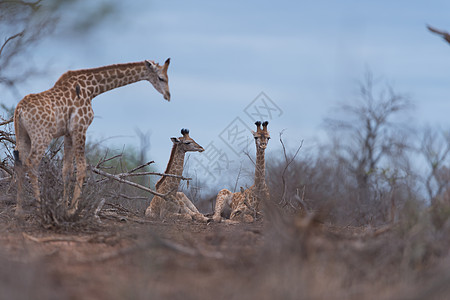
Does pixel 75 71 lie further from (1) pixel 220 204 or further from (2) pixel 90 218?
(1) pixel 220 204

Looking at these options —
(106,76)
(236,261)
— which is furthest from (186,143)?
(236,261)

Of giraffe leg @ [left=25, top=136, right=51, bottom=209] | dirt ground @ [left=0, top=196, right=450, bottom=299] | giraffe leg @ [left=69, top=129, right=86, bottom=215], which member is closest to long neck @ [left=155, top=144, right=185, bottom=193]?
giraffe leg @ [left=69, top=129, right=86, bottom=215]

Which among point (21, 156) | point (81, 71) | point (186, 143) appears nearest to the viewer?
point (21, 156)

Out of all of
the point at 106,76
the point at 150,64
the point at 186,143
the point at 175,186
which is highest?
the point at 150,64

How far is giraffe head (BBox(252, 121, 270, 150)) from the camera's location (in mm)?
10414

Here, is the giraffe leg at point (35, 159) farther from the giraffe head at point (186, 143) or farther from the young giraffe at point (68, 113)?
the giraffe head at point (186, 143)

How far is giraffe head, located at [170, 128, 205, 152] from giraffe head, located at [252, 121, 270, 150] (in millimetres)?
1128

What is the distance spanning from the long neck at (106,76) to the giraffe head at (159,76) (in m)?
0.08

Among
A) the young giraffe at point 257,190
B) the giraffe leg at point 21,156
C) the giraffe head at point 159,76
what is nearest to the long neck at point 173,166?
the young giraffe at point 257,190

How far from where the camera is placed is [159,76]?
8.57 meters

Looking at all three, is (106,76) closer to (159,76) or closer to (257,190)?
(159,76)

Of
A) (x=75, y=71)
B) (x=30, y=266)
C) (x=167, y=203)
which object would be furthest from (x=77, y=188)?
(x=30, y=266)

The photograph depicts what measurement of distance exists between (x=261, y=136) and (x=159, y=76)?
8.67 ft

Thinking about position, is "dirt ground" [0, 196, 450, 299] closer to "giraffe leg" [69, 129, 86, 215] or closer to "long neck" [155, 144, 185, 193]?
"giraffe leg" [69, 129, 86, 215]
